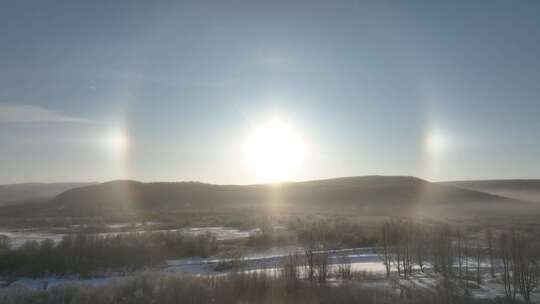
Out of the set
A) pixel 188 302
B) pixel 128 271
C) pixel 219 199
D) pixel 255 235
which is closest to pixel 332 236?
pixel 255 235

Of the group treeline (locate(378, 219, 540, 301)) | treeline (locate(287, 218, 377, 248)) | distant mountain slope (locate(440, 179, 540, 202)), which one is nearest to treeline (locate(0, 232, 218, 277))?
treeline (locate(287, 218, 377, 248))

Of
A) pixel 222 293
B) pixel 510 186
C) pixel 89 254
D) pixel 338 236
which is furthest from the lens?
pixel 510 186

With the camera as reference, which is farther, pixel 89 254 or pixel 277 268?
pixel 89 254

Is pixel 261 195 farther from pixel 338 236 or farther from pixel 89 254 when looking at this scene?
pixel 89 254

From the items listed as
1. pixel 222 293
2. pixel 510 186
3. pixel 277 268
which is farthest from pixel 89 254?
pixel 510 186

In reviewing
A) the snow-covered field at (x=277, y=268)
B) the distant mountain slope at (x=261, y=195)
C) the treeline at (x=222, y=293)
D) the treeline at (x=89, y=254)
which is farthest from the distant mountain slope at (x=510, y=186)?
the treeline at (x=222, y=293)

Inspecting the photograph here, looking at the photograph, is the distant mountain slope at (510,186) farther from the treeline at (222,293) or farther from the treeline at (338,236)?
the treeline at (222,293)

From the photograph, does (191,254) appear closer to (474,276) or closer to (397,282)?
(397,282)
